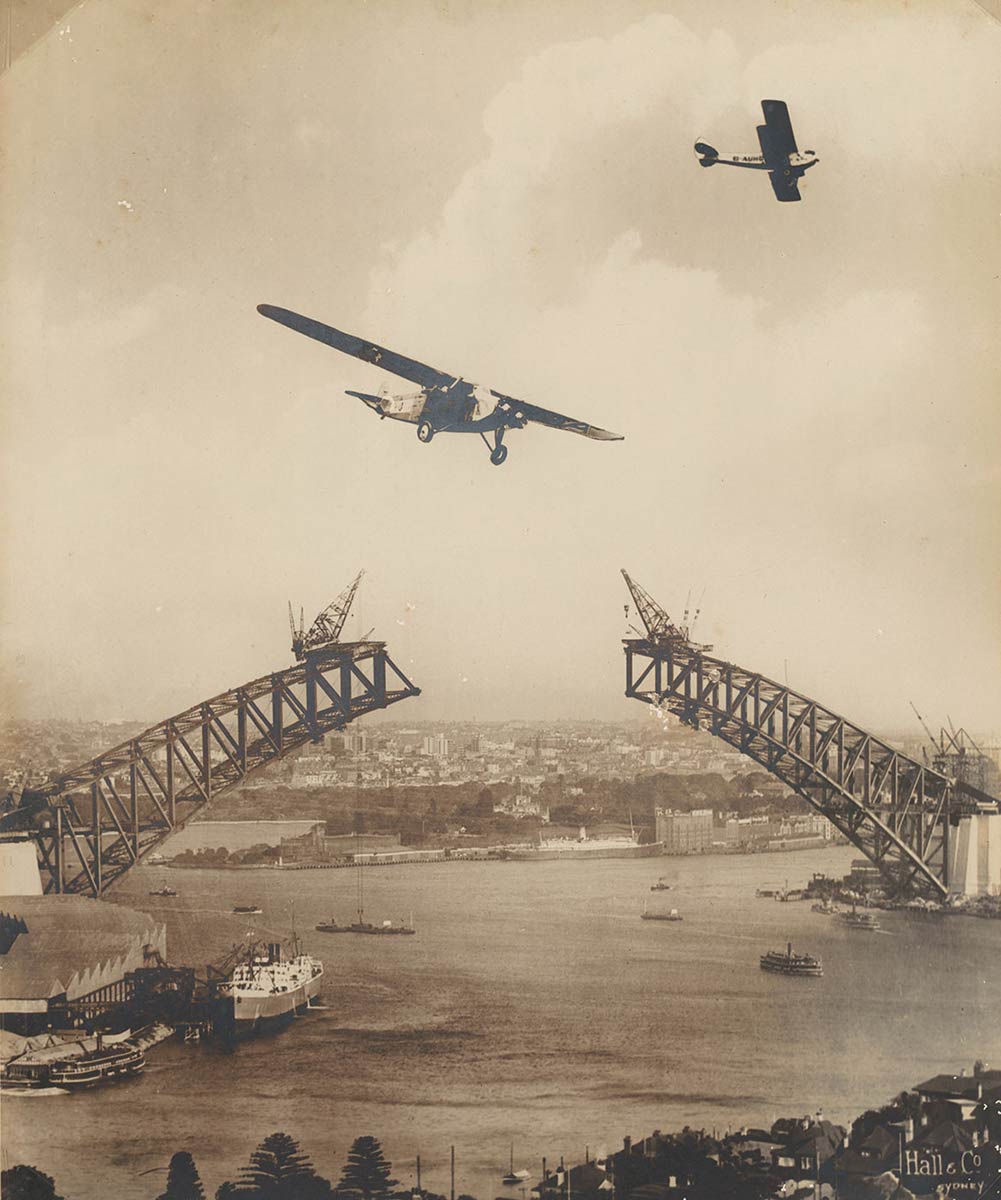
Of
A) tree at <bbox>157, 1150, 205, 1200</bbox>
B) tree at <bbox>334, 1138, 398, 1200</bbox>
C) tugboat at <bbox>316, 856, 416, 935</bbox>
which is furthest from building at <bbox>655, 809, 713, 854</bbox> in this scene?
tree at <bbox>157, 1150, 205, 1200</bbox>

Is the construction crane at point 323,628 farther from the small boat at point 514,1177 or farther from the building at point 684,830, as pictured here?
the small boat at point 514,1177

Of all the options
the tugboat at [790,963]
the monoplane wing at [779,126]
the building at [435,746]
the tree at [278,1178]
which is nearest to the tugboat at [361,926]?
the building at [435,746]

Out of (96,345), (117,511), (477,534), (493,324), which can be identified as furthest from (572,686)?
(96,345)

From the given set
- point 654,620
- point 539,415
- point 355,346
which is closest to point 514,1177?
point 654,620

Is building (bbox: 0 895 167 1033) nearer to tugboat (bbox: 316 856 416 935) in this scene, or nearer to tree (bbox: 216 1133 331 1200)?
tugboat (bbox: 316 856 416 935)

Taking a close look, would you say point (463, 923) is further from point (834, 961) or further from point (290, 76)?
point (290, 76)

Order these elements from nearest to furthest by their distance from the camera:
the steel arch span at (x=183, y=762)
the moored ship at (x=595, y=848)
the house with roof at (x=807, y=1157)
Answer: the house with roof at (x=807, y=1157), the steel arch span at (x=183, y=762), the moored ship at (x=595, y=848)

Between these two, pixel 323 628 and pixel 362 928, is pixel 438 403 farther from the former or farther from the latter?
pixel 362 928
